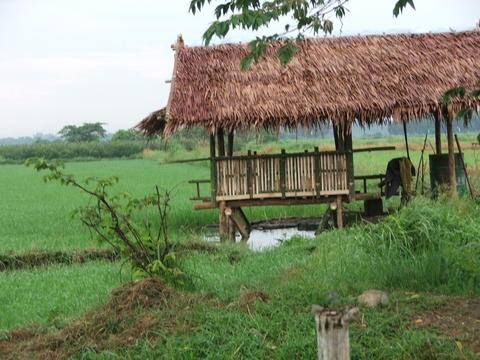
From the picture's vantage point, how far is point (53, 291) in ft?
28.2

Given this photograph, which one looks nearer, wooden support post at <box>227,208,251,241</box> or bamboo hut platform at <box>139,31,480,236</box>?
bamboo hut platform at <box>139,31,480,236</box>

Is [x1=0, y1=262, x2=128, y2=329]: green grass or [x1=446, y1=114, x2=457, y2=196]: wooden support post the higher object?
[x1=446, y1=114, x2=457, y2=196]: wooden support post

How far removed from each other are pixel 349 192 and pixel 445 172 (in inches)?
92.4

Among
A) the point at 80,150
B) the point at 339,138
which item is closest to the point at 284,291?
the point at 339,138

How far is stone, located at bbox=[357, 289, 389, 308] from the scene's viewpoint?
239 inches

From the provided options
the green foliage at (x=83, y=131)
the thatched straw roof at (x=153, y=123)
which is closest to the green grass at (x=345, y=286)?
the thatched straw roof at (x=153, y=123)

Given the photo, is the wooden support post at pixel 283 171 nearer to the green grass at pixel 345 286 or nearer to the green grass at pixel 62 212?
the green grass at pixel 62 212

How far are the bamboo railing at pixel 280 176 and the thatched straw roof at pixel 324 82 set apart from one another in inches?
24.2

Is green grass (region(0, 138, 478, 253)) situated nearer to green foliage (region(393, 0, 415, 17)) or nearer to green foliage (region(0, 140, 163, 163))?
green foliage (region(393, 0, 415, 17))

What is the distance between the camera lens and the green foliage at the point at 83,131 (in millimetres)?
78438

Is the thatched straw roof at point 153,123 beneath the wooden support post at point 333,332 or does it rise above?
above

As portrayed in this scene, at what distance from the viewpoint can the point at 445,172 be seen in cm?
1465

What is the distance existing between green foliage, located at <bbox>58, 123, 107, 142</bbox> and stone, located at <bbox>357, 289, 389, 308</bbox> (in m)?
74.0

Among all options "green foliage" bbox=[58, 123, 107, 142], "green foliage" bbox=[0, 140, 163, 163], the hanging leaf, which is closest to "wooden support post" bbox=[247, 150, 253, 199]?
the hanging leaf
